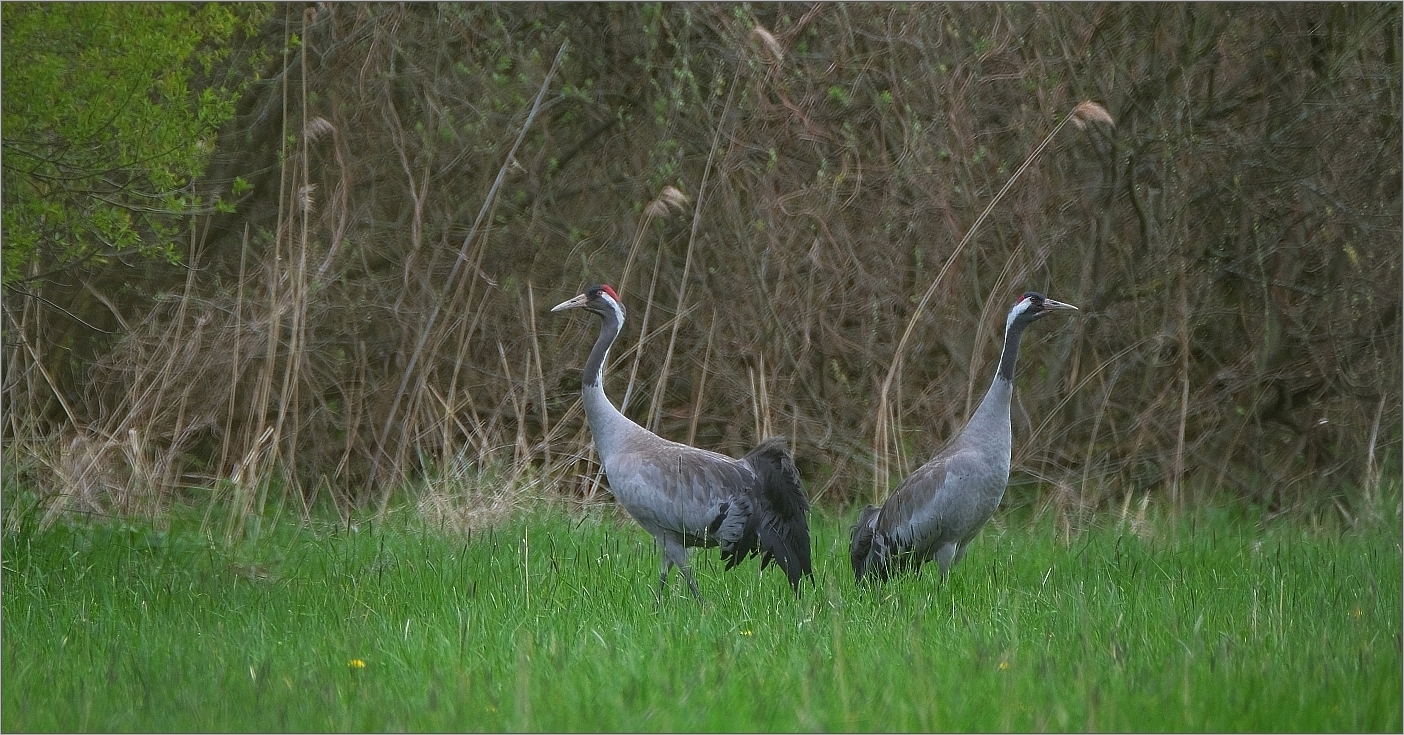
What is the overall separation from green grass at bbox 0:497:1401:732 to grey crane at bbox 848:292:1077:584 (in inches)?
7.1

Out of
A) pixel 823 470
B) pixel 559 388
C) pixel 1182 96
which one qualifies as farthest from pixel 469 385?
pixel 1182 96

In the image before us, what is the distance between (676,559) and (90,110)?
3160 millimetres

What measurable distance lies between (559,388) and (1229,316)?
4718 millimetres

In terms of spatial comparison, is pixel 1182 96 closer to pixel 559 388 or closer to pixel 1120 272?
pixel 1120 272

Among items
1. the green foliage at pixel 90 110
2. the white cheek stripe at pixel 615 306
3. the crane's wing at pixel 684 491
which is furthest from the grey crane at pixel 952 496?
the green foliage at pixel 90 110

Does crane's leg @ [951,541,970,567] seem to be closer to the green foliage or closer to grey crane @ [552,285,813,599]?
grey crane @ [552,285,813,599]

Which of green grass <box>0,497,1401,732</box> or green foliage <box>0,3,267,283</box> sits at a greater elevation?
green foliage <box>0,3,267,283</box>

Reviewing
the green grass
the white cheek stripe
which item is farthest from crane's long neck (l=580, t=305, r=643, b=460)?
the green grass

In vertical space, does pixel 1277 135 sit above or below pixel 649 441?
above

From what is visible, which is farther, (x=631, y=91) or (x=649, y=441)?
(x=631, y=91)

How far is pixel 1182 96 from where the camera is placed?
8.20 metres

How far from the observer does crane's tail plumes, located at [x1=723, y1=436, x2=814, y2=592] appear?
575cm

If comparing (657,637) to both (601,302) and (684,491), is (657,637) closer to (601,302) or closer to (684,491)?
(684,491)

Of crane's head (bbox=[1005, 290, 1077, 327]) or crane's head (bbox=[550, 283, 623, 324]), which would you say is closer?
crane's head (bbox=[1005, 290, 1077, 327])
